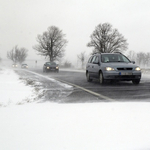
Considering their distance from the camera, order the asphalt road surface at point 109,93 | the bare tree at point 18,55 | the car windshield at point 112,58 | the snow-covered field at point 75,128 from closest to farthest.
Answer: the snow-covered field at point 75,128
the asphalt road surface at point 109,93
the car windshield at point 112,58
the bare tree at point 18,55

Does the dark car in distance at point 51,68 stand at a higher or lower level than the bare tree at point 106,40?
lower

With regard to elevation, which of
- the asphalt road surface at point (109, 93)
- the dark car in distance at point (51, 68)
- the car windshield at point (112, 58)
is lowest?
the asphalt road surface at point (109, 93)

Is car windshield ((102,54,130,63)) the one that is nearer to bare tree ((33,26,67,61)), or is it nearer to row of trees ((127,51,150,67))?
bare tree ((33,26,67,61))

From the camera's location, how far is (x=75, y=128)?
2920 mm

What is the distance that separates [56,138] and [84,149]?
1.39 feet

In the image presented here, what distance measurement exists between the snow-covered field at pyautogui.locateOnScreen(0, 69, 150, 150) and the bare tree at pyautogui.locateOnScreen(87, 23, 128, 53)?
2161 inches

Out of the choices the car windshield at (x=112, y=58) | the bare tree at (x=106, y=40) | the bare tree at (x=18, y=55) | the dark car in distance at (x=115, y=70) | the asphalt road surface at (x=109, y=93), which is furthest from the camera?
the bare tree at (x=18, y=55)

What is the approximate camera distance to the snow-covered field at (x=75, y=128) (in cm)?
248

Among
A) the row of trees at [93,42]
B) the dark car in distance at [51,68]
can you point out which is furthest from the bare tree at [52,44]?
the dark car in distance at [51,68]

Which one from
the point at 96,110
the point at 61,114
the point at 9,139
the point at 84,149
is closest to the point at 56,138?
the point at 84,149

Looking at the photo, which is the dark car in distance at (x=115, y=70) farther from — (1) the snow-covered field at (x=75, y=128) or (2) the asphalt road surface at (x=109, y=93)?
(1) the snow-covered field at (x=75, y=128)

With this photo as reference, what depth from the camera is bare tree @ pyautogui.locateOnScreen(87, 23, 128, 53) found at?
57.6m

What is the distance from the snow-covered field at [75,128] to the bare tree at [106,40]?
180 ft

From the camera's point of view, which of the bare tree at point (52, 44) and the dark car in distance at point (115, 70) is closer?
the dark car in distance at point (115, 70)
